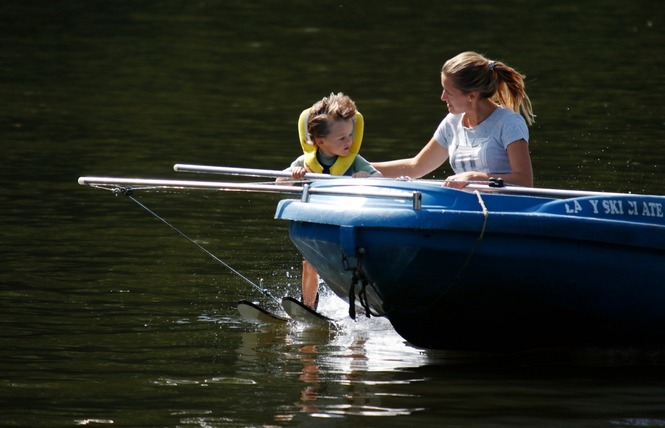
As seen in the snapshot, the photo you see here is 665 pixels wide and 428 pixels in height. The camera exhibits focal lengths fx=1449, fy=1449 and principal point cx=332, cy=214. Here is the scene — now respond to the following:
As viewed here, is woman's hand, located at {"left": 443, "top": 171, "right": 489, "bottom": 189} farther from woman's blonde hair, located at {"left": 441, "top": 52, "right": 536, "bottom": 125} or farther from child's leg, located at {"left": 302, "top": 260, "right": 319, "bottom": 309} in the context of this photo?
child's leg, located at {"left": 302, "top": 260, "right": 319, "bottom": 309}

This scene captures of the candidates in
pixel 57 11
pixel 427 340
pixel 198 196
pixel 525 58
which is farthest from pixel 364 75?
pixel 427 340

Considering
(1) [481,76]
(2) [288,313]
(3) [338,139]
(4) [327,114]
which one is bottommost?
(2) [288,313]

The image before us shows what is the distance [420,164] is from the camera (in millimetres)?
→ 8516

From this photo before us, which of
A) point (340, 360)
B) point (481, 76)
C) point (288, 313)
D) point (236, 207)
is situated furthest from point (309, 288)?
point (236, 207)

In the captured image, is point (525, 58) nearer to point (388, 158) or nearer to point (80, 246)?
point (388, 158)

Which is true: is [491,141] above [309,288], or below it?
above

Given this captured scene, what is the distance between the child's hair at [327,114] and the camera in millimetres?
8125

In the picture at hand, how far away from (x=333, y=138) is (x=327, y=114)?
139mm

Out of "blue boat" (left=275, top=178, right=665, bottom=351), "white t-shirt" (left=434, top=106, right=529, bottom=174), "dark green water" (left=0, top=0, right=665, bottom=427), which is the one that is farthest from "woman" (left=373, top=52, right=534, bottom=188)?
"dark green water" (left=0, top=0, right=665, bottom=427)

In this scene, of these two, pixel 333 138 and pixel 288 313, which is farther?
pixel 288 313

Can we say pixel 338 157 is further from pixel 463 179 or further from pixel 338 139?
pixel 463 179

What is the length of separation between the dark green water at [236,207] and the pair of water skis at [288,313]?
101 mm

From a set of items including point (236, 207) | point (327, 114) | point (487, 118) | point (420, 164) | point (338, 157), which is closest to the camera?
point (487, 118)

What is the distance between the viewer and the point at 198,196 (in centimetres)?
1270
